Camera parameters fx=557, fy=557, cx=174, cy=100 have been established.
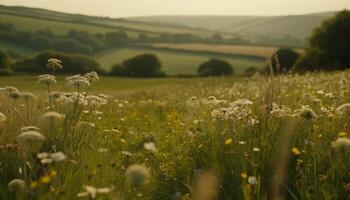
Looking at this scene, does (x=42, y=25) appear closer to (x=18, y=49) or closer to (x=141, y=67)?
(x=18, y=49)

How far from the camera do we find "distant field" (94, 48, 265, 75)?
231 feet

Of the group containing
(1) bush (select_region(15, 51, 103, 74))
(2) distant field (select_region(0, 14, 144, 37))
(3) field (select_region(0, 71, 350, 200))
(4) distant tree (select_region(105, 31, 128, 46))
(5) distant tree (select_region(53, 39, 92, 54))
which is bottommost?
(1) bush (select_region(15, 51, 103, 74))

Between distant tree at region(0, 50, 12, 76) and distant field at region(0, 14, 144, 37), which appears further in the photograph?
distant field at region(0, 14, 144, 37)

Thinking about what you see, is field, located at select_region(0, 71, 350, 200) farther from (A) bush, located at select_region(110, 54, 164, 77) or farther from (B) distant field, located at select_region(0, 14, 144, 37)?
(B) distant field, located at select_region(0, 14, 144, 37)

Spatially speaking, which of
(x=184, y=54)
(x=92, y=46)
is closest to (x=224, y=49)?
(x=184, y=54)

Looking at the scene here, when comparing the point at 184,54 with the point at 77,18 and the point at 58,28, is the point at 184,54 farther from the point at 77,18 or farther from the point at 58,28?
the point at 77,18

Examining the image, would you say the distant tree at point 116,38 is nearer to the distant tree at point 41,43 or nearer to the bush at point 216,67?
the distant tree at point 41,43

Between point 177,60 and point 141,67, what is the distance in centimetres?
949

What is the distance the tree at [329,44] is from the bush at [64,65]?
73.7ft

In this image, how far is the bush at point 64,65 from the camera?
59513 millimetres

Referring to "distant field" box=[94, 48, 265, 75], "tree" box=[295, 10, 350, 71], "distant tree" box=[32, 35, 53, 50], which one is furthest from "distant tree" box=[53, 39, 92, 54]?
"tree" box=[295, 10, 350, 71]

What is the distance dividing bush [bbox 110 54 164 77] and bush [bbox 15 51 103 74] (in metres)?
2.94

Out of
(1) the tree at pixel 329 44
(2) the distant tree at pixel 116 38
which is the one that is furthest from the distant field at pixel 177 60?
(1) the tree at pixel 329 44

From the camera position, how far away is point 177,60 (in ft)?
252
